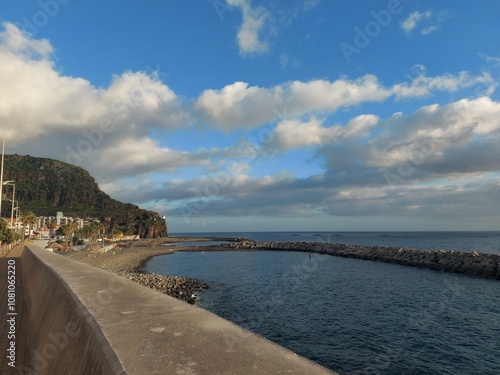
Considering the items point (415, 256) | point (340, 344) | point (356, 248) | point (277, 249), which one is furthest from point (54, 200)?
point (340, 344)

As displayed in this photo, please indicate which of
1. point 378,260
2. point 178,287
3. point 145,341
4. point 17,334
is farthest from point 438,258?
point 145,341

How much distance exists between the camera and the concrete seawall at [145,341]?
333cm

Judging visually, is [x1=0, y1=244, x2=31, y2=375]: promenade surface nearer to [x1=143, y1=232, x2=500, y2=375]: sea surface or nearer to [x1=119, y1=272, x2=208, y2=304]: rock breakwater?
[x1=143, y1=232, x2=500, y2=375]: sea surface

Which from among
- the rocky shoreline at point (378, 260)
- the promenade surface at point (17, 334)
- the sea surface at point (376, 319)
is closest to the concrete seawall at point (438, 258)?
the rocky shoreline at point (378, 260)

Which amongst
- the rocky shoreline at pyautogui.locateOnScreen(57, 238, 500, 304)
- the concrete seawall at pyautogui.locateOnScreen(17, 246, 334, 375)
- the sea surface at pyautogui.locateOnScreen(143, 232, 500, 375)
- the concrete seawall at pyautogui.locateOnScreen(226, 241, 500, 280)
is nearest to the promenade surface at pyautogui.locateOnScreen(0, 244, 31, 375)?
the concrete seawall at pyautogui.locateOnScreen(17, 246, 334, 375)

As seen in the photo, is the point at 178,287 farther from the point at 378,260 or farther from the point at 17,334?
the point at 378,260

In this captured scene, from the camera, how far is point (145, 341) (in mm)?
4066

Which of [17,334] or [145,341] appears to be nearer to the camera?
[145,341]

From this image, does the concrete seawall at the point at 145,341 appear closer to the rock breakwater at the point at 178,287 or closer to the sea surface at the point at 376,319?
the sea surface at the point at 376,319

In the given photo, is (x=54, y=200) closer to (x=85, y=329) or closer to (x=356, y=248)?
(x=356, y=248)

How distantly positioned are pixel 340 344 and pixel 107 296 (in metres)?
14.4

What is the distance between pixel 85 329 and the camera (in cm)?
475

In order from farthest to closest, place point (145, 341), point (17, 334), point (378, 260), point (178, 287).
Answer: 1. point (378, 260)
2. point (178, 287)
3. point (17, 334)
4. point (145, 341)

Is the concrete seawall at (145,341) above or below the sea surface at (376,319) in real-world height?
above
